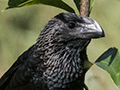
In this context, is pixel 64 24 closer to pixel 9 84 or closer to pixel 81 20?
pixel 81 20

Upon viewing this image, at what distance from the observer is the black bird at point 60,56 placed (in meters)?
3.04

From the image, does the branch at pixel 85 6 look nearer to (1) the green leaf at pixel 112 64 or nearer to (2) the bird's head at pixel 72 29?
(2) the bird's head at pixel 72 29

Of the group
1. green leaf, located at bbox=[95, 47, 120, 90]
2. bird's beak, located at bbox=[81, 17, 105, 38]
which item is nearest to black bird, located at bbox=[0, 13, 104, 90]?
bird's beak, located at bbox=[81, 17, 105, 38]

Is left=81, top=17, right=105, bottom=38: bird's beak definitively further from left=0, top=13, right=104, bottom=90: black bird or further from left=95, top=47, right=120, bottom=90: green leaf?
left=95, top=47, right=120, bottom=90: green leaf

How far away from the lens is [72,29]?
3070 millimetres

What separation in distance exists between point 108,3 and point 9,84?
3.55 metres

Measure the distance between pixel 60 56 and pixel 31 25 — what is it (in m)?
3.67

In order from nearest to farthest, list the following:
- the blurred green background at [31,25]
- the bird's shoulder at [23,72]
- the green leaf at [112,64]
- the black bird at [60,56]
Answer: the green leaf at [112,64] → the black bird at [60,56] → the bird's shoulder at [23,72] → the blurred green background at [31,25]

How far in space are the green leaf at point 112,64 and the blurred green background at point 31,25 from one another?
352 cm

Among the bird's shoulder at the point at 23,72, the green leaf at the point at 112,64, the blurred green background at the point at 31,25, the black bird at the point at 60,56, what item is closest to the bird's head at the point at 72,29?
the black bird at the point at 60,56

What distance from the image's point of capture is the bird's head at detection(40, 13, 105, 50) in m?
2.95

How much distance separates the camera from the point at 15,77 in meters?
3.49

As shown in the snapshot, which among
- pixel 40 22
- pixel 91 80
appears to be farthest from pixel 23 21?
pixel 91 80

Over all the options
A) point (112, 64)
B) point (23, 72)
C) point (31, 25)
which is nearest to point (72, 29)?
point (112, 64)
